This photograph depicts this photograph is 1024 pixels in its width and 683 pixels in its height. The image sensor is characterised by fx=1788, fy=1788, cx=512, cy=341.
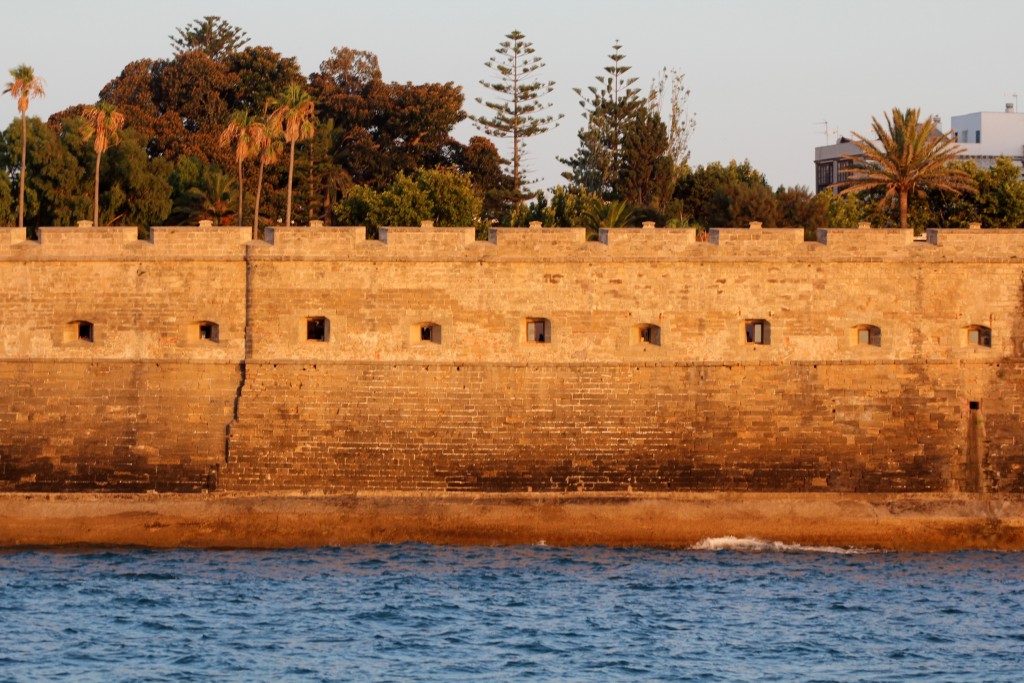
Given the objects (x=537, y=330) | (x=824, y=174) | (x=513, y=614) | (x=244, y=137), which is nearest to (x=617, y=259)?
(x=537, y=330)

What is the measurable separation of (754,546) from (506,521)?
4.13m

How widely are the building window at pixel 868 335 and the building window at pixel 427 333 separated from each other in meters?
7.08

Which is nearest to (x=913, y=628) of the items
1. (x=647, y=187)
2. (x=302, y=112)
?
(x=302, y=112)

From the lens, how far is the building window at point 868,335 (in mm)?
30281

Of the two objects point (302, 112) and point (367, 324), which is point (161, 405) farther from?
point (302, 112)

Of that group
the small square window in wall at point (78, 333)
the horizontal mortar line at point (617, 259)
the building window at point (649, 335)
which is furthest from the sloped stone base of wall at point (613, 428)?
the small square window in wall at point (78, 333)

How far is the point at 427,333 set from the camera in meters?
30.4

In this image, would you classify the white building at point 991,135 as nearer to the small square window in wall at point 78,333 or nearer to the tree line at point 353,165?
the tree line at point 353,165

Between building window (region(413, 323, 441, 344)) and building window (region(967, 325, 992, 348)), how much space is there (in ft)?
29.6

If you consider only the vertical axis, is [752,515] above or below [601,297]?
below

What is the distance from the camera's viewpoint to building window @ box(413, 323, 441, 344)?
30234 millimetres

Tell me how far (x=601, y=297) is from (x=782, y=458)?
4.05 metres

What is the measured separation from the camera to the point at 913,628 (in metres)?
25.7

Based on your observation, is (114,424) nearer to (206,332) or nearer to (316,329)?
(206,332)
